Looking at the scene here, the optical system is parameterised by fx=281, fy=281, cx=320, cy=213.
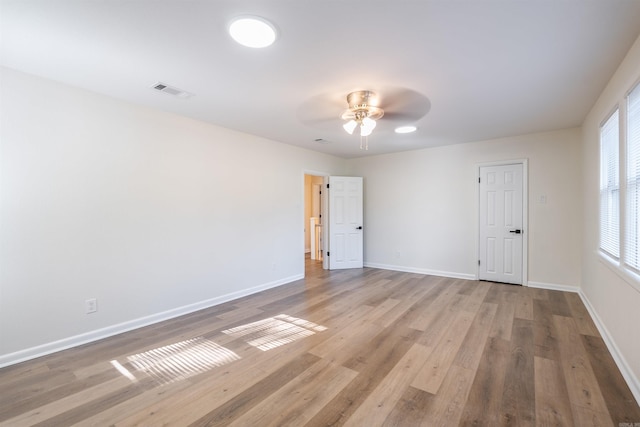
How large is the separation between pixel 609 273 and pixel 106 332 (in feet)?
16.2

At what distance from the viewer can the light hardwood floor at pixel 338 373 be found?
69.3 inches

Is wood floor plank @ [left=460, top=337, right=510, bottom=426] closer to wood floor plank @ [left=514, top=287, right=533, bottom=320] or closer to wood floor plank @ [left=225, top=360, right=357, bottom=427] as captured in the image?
wood floor plank @ [left=225, top=360, right=357, bottom=427]

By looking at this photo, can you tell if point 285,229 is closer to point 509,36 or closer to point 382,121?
point 382,121

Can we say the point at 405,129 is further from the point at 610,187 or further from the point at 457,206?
the point at 610,187

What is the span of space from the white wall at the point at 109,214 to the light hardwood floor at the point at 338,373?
1.14 ft

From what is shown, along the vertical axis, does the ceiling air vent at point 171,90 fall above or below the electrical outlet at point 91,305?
above

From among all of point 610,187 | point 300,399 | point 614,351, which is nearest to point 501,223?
point 610,187

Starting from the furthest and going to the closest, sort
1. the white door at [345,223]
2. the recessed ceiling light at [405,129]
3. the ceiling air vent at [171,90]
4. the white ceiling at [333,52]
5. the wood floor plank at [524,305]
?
the white door at [345,223]
the recessed ceiling light at [405,129]
the wood floor plank at [524,305]
the ceiling air vent at [171,90]
the white ceiling at [333,52]

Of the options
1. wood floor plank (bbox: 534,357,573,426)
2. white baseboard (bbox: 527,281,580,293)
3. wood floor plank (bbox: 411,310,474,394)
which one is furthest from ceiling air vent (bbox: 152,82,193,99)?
white baseboard (bbox: 527,281,580,293)

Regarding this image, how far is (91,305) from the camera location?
2.78 metres

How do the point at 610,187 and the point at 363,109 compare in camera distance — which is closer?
the point at 610,187

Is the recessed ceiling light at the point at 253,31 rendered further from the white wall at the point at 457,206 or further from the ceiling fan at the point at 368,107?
the white wall at the point at 457,206

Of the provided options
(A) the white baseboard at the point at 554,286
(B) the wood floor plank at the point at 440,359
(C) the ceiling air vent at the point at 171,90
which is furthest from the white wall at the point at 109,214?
(A) the white baseboard at the point at 554,286

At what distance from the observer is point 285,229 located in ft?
16.4
